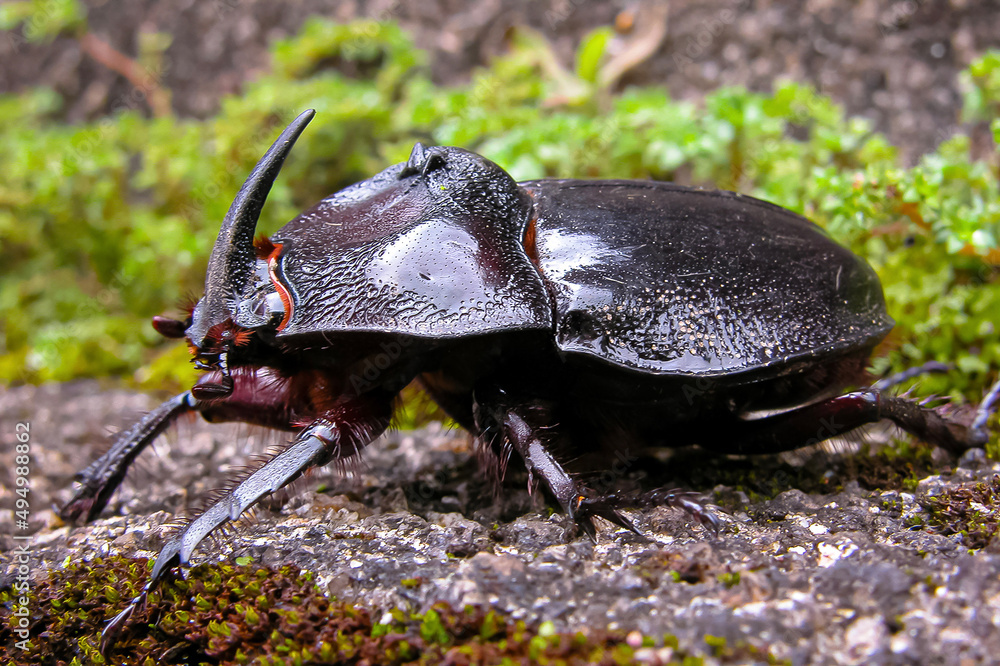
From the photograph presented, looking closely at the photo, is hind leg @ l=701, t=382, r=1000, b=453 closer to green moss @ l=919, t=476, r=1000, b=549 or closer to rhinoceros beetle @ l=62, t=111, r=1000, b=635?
rhinoceros beetle @ l=62, t=111, r=1000, b=635

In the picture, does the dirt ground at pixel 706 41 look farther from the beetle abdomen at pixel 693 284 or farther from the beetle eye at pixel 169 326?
the beetle eye at pixel 169 326

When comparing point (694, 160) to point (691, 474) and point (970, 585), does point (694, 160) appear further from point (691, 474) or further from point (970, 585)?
point (970, 585)

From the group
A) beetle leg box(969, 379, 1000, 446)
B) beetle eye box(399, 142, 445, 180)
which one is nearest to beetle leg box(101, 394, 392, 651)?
beetle eye box(399, 142, 445, 180)

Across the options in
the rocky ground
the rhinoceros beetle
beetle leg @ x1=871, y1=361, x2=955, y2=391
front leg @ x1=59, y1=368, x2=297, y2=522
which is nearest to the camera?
the rocky ground

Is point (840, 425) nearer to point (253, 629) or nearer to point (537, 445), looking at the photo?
point (537, 445)

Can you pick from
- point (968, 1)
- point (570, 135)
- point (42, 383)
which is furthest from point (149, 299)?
point (968, 1)

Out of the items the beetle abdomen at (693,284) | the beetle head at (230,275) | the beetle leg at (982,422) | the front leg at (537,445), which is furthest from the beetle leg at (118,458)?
the beetle leg at (982,422)

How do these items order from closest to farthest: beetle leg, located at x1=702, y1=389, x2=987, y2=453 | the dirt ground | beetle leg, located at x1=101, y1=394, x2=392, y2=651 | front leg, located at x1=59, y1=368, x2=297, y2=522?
beetle leg, located at x1=101, y1=394, x2=392, y2=651
beetle leg, located at x1=702, y1=389, x2=987, y2=453
front leg, located at x1=59, y1=368, x2=297, y2=522
the dirt ground
